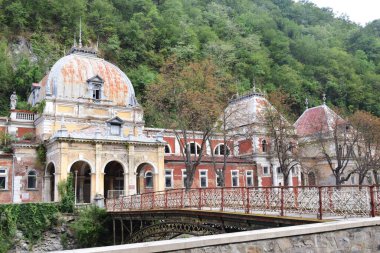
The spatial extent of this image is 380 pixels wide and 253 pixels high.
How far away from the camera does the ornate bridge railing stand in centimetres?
1098

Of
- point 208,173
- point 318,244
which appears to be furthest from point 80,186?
point 318,244

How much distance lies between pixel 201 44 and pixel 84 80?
127 feet

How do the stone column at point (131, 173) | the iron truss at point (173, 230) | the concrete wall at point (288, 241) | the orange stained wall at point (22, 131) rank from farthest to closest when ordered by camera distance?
1. the orange stained wall at point (22, 131)
2. the stone column at point (131, 173)
3. the iron truss at point (173, 230)
4. the concrete wall at point (288, 241)

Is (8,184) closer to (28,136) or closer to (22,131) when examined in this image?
(28,136)

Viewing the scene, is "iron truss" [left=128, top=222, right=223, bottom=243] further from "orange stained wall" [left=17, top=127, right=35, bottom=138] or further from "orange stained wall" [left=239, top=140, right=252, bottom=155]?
"orange stained wall" [left=239, top=140, right=252, bottom=155]

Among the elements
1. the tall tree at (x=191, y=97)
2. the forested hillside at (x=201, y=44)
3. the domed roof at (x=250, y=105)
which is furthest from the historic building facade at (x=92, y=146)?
the forested hillside at (x=201, y=44)

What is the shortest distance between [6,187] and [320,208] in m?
28.1

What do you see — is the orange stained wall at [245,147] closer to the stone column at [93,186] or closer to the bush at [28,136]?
the stone column at [93,186]

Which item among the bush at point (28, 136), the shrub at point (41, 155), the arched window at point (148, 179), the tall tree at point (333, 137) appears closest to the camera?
the shrub at point (41, 155)

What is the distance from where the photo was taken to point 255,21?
90.0 m

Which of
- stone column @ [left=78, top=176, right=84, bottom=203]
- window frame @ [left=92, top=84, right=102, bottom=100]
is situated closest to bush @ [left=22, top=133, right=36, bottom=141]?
stone column @ [left=78, top=176, right=84, bottom=203]

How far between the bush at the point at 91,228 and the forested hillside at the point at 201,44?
2532cm

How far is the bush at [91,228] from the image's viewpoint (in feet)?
88.6

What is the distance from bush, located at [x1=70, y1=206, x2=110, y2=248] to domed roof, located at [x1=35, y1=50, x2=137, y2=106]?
13696 mm
